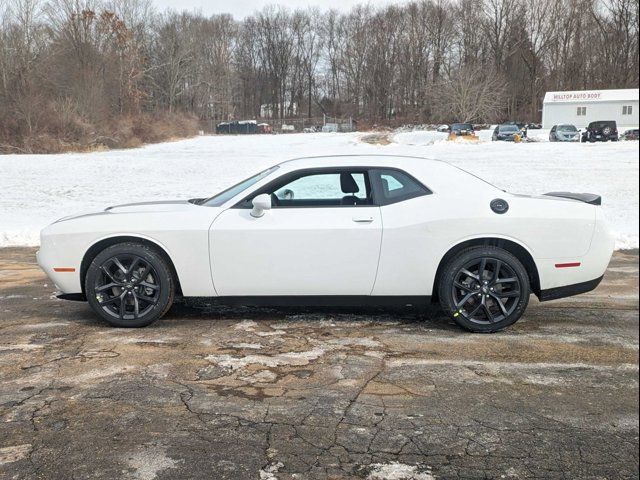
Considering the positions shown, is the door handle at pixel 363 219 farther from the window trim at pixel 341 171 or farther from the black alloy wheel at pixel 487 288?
the black alloy wheel at pixel 487 288

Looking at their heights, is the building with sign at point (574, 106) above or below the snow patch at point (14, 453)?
above

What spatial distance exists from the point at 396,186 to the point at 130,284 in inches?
94.2

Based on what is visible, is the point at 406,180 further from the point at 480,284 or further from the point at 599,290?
the point at 599,290

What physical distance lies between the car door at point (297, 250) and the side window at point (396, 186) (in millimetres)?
157

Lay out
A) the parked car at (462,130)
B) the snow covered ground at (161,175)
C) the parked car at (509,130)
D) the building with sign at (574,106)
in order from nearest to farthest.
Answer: the building with sign at (574,106) < the parked car at (509,130) < the parked car at (462,130) < the snow covered ground at (161,175)

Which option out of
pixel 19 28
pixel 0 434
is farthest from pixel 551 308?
pixel 19 28

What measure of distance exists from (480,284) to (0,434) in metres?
3.42

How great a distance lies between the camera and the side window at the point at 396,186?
4.59 meters

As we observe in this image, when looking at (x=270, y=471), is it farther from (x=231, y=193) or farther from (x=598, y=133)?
(x=231, y=193)

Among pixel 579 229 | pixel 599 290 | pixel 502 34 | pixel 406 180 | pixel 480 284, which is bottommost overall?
pixel 599 290

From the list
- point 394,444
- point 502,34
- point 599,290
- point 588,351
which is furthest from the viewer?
point 599,290

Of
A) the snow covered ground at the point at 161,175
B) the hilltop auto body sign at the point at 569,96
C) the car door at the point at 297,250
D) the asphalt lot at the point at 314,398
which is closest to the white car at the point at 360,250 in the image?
the car door at the point at 297,250

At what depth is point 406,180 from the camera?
4.66 metres

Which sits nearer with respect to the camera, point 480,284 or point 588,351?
point 588,351
